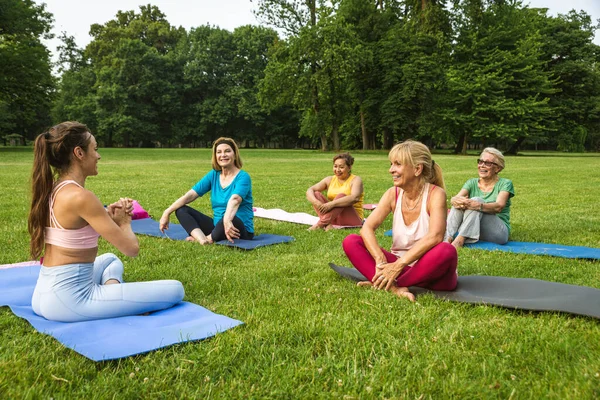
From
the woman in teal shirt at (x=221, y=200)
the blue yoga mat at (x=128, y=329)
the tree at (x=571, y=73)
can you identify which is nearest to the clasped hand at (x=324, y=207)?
the woman in teal shirt at (x=221, y=200)

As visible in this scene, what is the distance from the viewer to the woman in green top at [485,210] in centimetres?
635

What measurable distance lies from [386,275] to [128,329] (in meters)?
2.05

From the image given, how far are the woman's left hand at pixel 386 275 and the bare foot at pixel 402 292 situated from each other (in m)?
0.04

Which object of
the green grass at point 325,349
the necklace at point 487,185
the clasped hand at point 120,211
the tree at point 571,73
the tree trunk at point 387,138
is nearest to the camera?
the green grass at point 325,349

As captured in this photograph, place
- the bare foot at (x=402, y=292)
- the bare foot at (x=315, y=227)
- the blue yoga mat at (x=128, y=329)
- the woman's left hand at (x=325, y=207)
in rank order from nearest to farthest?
the blue yoga mat at (x=128, y=329) → the bare foot at (x=402, y=292) → the woman's left hand at (x=325, y=207) → the bare foot at (x=315, y=227)

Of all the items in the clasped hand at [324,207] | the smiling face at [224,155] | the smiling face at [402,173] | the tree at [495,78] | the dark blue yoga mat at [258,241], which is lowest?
the dark blue yoga mat at [258,241]

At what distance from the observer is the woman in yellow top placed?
761cm

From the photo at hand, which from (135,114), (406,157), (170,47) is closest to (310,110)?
(135,114)

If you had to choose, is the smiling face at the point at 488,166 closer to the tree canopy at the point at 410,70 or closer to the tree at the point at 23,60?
the tree canopy at the point at 410,70

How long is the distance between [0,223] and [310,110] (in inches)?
1496

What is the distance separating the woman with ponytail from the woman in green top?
14.2 feet

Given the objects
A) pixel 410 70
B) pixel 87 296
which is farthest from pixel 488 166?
pixel 410 70

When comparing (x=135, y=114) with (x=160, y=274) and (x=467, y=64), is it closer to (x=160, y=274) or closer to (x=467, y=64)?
(x=467, y=64)

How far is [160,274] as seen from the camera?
489 centimetres
